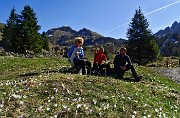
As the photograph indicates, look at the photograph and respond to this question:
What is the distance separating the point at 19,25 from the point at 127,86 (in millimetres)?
69505

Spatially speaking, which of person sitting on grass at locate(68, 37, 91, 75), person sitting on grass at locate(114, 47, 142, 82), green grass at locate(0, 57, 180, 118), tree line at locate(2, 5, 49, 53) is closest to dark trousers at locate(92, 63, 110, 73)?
person sitting on grass at locate(114, 47, 142, 82)

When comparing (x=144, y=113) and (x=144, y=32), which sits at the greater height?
(x=144, y=32)

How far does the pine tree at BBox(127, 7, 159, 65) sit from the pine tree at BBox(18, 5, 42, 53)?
23.9 metres

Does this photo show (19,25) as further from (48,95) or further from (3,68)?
(48,95)

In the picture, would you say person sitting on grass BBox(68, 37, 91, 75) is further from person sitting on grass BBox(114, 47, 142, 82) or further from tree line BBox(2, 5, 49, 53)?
tree line BBox(2, 5, 49, 53)

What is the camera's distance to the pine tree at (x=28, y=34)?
8300cm

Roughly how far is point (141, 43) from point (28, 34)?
27.6 metres

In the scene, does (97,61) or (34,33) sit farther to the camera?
(34,33)

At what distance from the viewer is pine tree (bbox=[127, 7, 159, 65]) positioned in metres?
73.4

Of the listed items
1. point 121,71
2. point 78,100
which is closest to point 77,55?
point 121,71

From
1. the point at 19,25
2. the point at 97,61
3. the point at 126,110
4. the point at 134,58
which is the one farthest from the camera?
the point at 19,25

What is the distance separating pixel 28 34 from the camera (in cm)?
8300

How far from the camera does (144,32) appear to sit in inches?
2911

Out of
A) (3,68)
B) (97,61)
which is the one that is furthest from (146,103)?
(3,68)
